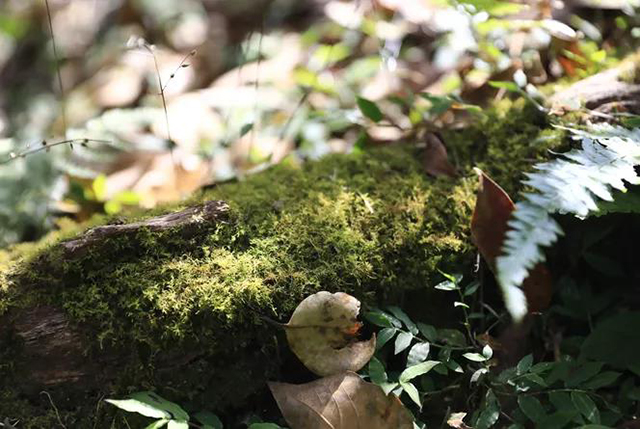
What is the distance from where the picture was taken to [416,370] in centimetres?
148

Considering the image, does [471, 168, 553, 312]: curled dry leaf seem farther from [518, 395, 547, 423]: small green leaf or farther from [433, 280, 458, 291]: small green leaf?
[518, 395, 547, 423]: small green leaf

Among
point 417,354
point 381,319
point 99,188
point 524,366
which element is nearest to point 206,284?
point 381,319

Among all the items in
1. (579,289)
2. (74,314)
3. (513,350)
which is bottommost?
(513,350)

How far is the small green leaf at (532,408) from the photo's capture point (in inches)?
55.4

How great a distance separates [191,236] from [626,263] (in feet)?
4.59

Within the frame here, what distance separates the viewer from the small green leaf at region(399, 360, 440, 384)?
57.7 inches

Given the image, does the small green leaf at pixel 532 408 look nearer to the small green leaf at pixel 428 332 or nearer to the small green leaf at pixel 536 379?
the small green leaf at pixel 536 379

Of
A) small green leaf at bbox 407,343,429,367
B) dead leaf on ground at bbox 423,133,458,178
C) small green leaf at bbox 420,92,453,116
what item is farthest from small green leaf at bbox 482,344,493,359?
small green leaf at bbox 420,92,453,116

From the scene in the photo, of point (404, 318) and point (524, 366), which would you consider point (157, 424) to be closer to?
point (404, 318)

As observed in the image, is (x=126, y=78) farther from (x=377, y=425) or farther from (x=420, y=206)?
(x=377, y=425)

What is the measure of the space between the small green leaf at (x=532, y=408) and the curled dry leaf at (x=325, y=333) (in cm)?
37

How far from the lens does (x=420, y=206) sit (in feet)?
6.05

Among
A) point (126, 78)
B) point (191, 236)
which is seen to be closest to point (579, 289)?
point (191, 236)

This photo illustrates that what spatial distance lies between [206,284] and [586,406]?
944 millimetres
